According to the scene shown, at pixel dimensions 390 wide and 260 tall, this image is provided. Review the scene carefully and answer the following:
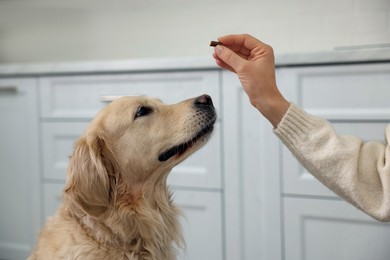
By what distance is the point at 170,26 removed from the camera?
2.59 m

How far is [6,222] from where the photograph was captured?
2305 millimetres

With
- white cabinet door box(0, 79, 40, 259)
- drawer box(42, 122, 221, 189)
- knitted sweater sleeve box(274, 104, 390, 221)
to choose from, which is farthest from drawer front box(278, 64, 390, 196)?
white cabinet door box(0, 79, 40, 259)

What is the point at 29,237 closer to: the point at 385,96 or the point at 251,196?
the point at 251,196

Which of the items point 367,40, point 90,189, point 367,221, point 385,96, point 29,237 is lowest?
point 29,237

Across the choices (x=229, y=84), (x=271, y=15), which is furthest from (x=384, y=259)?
(x=271, y=15)

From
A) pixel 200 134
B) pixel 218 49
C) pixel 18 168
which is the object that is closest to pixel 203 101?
pixel 200 134

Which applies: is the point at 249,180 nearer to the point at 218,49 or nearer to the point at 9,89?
the point at 218,49

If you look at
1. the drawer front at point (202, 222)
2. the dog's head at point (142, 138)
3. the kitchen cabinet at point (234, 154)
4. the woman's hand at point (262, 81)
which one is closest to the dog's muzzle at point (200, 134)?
the dog's head at point (142, 138)

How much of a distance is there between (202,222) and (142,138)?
678 mm

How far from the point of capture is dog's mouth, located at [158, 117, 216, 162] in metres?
1.27

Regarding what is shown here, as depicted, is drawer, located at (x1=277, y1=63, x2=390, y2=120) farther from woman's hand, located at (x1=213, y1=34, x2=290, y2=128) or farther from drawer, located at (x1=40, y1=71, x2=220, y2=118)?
woman's hand, located at (x1=213, y1=34, x2=290, y2=128)

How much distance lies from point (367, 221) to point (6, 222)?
161 centimetres

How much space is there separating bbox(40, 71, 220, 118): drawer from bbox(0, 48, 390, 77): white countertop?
0.03 m

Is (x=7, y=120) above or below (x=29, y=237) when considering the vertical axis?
above
